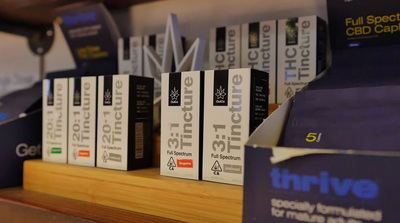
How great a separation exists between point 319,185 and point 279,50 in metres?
0.53

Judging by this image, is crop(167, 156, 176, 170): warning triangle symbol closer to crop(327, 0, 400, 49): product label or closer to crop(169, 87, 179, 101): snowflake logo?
crop(169, 87, 179, 101): snowflake logo

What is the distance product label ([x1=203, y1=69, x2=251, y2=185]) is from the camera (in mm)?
747

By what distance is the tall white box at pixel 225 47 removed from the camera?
105cm

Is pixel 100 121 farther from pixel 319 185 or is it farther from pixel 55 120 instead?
pixel 319 185

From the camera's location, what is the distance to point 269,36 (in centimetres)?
99

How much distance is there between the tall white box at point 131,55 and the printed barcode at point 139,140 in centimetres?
32

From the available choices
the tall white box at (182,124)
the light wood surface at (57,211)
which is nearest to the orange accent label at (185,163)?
the tall white box at (182,124)

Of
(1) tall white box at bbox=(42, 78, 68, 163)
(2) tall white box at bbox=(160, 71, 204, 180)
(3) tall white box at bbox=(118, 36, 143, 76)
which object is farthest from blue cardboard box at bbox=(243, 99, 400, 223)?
(3) tall white box at bbox=(118, 36, 143, 76)

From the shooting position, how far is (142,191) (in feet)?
2.70

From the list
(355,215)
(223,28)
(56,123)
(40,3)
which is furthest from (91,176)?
(40,3)

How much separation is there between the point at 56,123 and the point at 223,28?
0.50m

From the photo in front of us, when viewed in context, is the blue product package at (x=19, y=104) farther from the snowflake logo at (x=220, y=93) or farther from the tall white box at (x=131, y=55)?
the snowflake logo at (x=220, y=93)

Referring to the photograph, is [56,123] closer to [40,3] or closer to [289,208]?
[40,3]

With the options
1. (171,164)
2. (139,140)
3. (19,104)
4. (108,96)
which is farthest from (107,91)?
(19,104)
